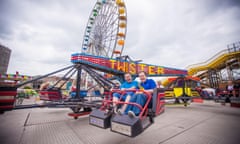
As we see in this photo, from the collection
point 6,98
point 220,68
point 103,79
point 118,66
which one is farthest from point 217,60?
point 6,98

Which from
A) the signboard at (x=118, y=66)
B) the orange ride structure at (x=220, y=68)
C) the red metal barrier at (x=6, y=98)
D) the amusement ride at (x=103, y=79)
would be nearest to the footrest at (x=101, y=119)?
the amusement ride at (x=103, y=79)

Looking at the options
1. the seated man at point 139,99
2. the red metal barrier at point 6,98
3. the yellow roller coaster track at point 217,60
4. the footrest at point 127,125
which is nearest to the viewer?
the footrest at point 127,125

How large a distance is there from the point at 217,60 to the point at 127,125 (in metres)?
16.7

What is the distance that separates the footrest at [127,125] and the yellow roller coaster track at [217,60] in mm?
15900

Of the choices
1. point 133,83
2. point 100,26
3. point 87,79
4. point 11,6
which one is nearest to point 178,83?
point 133,83

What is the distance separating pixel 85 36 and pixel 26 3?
10.3m

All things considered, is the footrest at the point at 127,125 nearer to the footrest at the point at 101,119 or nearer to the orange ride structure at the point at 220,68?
the footrest at the point at 101,119

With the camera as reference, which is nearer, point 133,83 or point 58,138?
point 58,138

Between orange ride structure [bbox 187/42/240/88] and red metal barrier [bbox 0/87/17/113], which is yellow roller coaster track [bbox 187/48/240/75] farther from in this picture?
red metal barrier [bbox 0/87/17/113]

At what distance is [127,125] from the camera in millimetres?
1169

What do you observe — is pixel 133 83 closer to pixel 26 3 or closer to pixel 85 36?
pixel 26 3

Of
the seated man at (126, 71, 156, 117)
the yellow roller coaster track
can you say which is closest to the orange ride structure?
the yellow roller coaster track

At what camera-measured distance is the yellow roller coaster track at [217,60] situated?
1140 cm

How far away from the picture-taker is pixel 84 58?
477 cm
